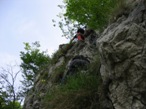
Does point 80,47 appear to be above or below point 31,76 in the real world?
below

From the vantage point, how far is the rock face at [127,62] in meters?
6.01

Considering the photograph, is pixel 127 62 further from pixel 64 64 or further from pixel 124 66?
pixel 64 64

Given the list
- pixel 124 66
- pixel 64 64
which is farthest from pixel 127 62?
pixel 64 64

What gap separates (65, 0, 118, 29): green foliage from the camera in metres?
18.2

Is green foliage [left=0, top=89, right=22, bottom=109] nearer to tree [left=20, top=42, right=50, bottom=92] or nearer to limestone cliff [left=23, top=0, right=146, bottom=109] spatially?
tree [left=20, top=42, right=50, bottom=92]

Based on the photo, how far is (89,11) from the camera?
19.3m

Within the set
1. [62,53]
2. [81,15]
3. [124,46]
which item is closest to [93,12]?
[81,15]

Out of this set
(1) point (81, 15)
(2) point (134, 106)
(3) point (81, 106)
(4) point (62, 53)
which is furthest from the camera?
(1) point (81, 15)

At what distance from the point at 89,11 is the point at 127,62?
529 inches

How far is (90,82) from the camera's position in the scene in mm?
7992

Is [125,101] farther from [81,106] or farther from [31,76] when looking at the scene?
[31,76]

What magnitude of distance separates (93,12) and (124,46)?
1286 cm

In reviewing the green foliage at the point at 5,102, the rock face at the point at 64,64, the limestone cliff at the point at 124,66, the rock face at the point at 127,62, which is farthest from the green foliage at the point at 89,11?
the green foliage at the point at 5,102

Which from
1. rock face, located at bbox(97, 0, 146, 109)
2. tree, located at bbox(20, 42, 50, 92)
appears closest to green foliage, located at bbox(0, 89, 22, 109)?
tree, located at bbox(20, 42, 50, 92)
